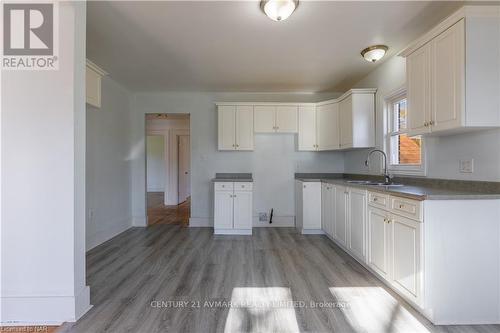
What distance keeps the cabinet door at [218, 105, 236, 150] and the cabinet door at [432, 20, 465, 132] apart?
9.85 feet

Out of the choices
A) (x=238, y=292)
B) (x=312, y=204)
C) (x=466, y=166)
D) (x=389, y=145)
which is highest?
(x=389, y=145)

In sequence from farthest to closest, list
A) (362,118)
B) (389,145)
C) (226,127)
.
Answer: (226,127) → (362,118) → (389,145)

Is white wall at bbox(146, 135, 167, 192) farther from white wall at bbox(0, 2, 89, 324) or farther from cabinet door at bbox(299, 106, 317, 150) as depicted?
white wall at bbox(0, 2, 89, 324)

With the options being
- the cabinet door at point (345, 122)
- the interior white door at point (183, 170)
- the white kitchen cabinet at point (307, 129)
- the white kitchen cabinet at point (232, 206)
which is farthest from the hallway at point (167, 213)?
the cabinet door at point (345, 122)

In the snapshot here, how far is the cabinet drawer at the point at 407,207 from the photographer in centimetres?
187

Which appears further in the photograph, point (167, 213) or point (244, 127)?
point (167, 213)

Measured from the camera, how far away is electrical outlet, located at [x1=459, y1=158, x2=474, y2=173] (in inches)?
84.4

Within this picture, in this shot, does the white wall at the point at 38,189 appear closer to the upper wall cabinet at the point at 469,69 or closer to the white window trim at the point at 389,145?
the upper wall cabinet at the point at 469,69

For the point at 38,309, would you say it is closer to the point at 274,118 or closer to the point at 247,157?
the point at 247,157

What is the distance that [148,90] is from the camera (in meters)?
4.65

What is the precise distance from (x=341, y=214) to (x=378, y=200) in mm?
956

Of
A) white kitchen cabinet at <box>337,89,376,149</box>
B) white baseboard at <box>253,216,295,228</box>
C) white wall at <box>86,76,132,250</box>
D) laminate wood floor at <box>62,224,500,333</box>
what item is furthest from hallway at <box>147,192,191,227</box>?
white kitchen cabinet at <box>337,89,376,149</box>
